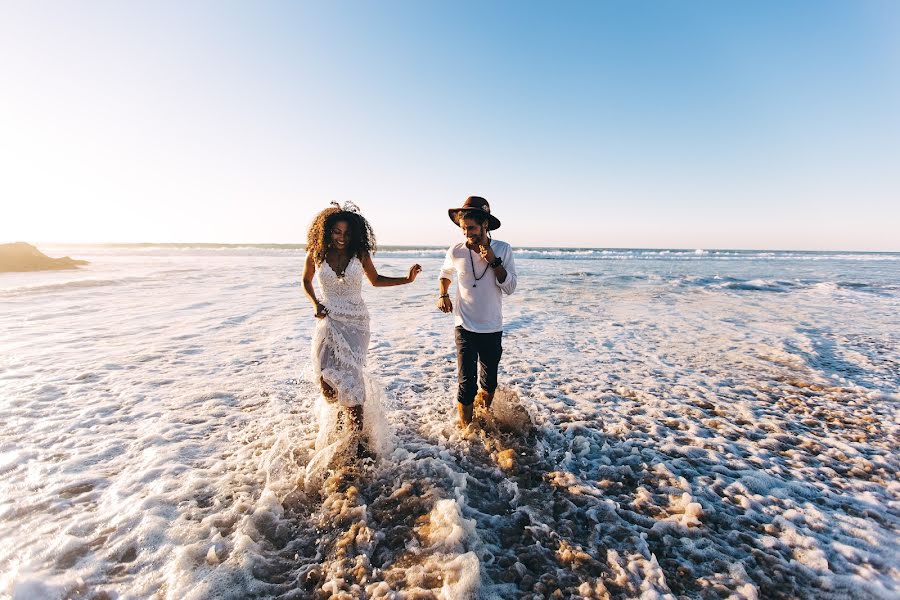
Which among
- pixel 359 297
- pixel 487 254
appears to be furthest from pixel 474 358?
pixel 359 297

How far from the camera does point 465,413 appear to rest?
4.57 metres

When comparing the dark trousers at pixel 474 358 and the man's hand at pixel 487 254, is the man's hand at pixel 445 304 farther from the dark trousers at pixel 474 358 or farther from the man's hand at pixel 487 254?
the man's hand at pixel 487 254

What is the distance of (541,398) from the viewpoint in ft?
19.0

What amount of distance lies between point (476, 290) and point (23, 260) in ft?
96.7

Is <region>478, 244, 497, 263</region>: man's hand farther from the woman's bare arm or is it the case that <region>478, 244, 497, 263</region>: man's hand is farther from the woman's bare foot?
the woman's bare foot

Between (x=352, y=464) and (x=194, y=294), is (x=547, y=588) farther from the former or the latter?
(x=194, y=294)

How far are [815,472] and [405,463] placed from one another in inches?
152

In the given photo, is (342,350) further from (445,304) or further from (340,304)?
(445,304)

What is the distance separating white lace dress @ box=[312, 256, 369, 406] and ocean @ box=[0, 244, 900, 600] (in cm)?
74

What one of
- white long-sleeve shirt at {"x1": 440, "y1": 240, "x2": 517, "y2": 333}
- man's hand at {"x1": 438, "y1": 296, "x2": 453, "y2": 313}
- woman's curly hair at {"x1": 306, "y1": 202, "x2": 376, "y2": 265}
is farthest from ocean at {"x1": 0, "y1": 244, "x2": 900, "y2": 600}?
woman's curly hair at {"x1": 306, "y1": 202, "x2": 376, "y2": 265}

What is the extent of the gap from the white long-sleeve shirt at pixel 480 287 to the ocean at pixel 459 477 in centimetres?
121

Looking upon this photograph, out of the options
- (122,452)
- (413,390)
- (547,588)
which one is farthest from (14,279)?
(547,588)

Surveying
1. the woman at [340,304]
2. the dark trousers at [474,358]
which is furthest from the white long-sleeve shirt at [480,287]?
the woman at [340,304]

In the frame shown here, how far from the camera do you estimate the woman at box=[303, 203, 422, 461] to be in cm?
389
